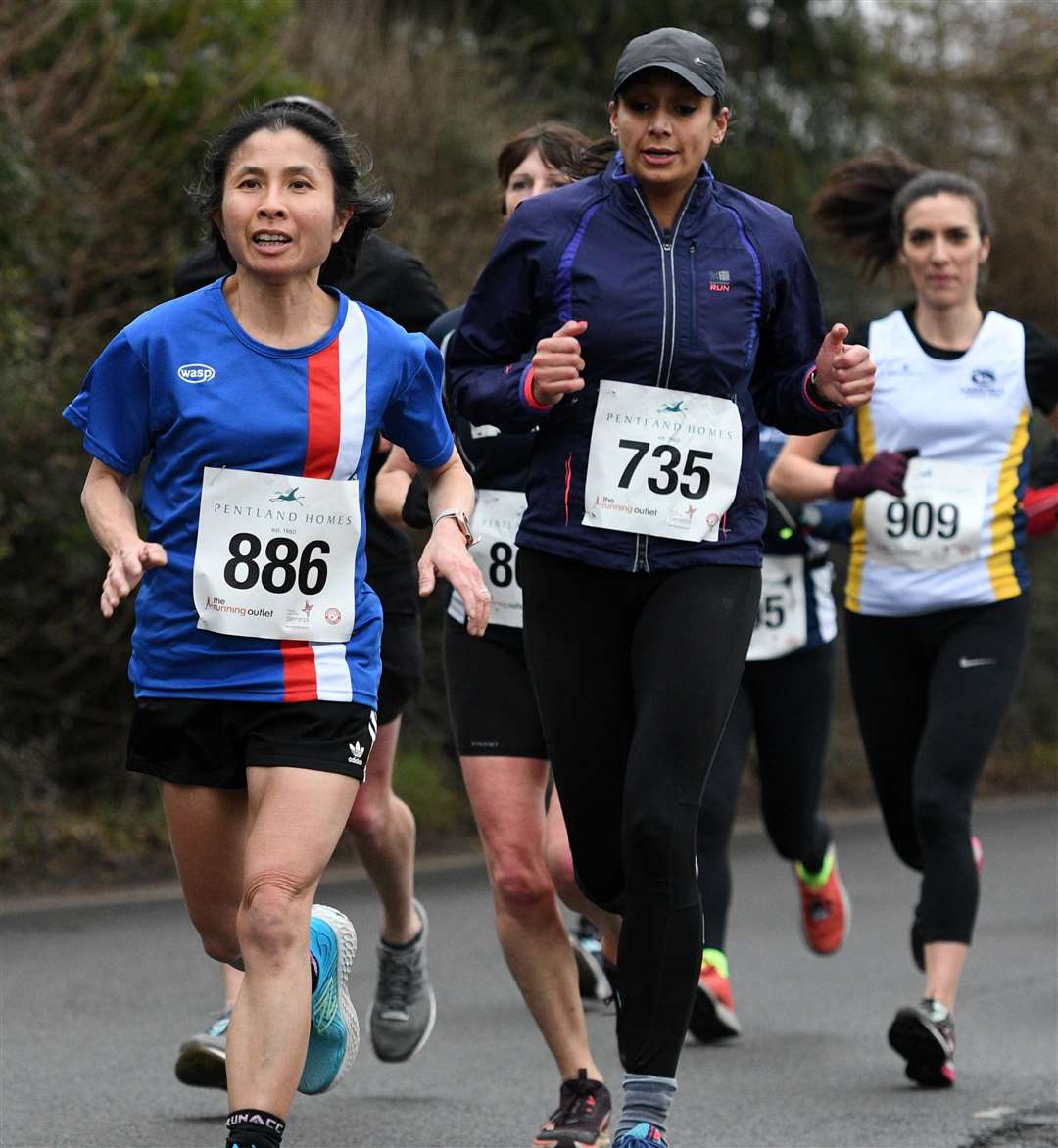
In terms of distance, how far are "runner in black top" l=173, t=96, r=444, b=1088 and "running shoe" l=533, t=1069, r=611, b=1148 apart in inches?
42.1

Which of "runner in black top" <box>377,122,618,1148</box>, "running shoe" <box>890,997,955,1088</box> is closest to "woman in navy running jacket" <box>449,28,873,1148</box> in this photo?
"runner in black top" <box>377,122,618,1148</box>

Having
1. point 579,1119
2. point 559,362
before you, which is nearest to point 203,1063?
point 579,1119

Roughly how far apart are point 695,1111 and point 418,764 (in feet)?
22.0

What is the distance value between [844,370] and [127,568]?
5.15 ft

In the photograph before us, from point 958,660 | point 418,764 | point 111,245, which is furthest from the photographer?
point 418,764

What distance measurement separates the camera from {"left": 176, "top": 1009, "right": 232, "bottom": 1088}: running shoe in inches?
217


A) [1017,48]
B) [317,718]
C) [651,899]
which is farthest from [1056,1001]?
[1017,48]

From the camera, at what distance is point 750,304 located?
15.7 feet

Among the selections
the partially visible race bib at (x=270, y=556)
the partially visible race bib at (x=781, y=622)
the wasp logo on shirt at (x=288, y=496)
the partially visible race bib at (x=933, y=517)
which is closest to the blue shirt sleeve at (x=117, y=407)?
the partially visible race bib at (x=270, y=556)

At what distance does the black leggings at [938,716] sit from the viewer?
6.43m

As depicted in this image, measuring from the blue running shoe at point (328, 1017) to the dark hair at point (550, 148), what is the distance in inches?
81.3

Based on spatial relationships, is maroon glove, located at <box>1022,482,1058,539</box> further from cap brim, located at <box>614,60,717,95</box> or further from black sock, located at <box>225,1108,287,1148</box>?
black sock, located at <box>225,1108,287,1148</box>

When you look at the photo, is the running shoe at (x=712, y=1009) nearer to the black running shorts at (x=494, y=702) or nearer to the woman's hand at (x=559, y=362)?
the black running shorts at (x=494, y=702)

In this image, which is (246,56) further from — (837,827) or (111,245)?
(837,827)
